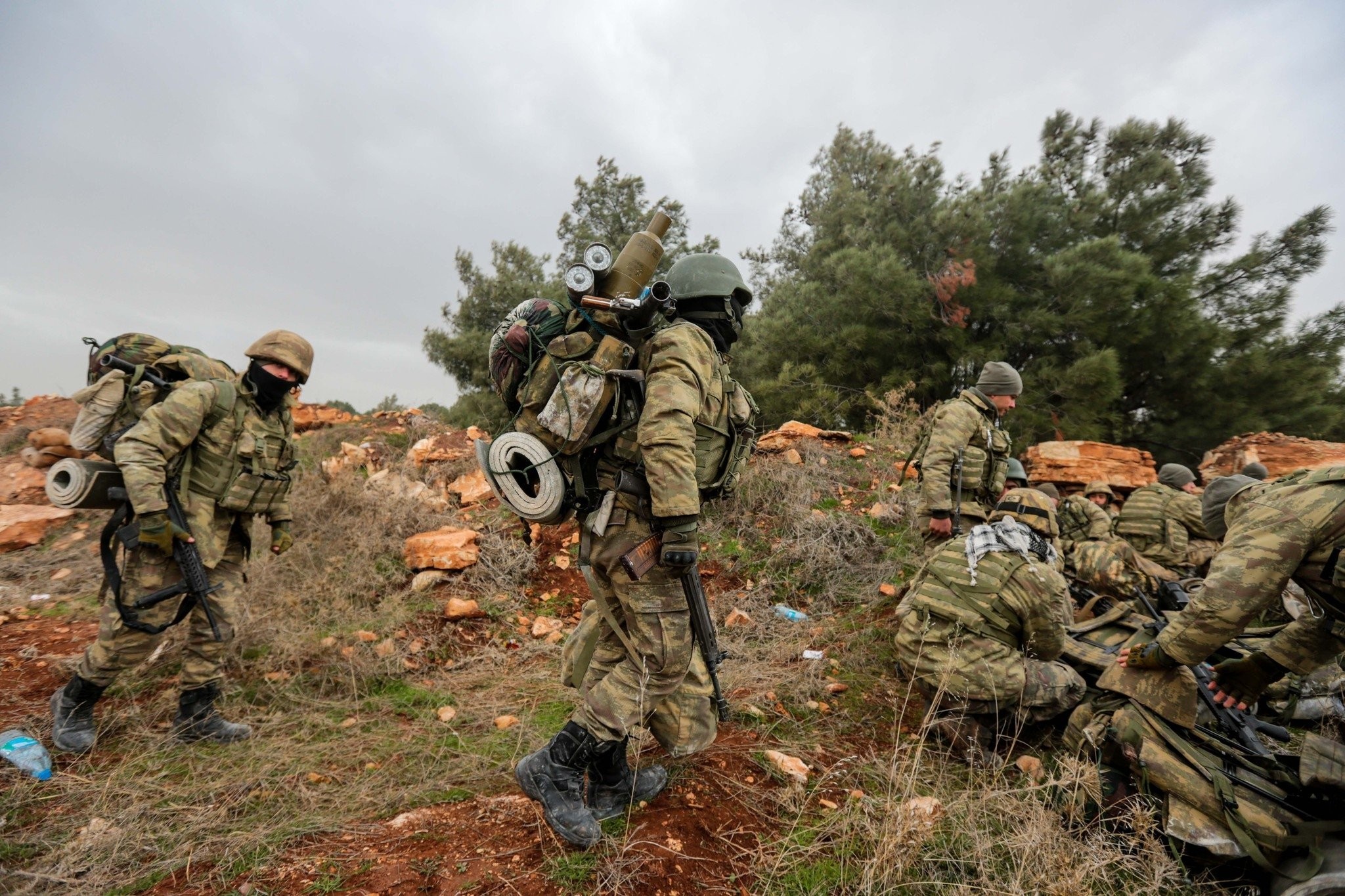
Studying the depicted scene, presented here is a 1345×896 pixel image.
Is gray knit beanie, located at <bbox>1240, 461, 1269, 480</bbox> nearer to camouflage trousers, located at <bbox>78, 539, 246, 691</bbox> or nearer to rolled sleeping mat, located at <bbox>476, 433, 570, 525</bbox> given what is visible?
rolled sleeping mat, located at <bbox>476, 433, 570, 525</bbox>

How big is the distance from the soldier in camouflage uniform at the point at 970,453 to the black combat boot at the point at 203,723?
4209mm

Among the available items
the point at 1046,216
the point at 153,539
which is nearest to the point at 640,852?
the point at 153,539

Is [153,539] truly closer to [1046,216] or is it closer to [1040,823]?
[1040,823]

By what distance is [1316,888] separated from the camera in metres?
1.96

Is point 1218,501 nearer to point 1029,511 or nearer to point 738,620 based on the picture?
point 1029,511

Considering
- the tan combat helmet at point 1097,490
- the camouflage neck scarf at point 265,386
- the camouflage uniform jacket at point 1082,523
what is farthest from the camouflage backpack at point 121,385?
the tan combat helmet at point 1097,490

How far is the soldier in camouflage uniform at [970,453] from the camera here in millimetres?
4309

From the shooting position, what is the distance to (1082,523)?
5793 mm

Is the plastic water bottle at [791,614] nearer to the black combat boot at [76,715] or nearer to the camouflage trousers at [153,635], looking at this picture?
the camouflage trousers at [153,635]

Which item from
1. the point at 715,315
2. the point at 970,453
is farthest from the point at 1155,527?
the point at 715,315

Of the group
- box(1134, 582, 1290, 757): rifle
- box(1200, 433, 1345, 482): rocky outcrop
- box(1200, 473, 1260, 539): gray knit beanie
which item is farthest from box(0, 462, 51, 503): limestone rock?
box(1200, 433, 1345, 482): rocky outcrop

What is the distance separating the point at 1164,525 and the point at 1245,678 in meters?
3.74

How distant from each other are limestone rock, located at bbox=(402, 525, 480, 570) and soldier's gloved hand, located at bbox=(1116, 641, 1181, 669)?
425 centimetres

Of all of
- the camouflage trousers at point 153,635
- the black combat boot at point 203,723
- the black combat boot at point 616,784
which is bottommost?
the black combat boot at point 616,784
